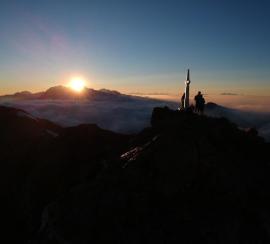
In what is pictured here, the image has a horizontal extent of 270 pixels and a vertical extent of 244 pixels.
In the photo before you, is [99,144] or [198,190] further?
[99,144]

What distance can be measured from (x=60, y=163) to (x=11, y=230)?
970 centimetres

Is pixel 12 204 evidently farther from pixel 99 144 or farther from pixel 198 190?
pixel 198 190

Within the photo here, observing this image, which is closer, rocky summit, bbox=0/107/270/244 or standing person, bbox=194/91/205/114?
rocky summit, bbox=0/107/270/244

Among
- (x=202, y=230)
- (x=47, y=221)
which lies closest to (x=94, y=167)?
(x=47, y=221)

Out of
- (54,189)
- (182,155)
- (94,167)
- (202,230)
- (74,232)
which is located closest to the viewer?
(202,230)

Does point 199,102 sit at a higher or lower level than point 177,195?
higher

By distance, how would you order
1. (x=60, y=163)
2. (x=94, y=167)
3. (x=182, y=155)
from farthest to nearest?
(x=60, y=163) < (x=94, y=167) < (x=182, y=155)

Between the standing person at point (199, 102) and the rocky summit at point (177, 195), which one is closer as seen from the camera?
the rocky summit at point (177, 195)

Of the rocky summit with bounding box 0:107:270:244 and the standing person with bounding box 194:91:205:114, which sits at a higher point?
the standing person with bounding box 194:91:205:114

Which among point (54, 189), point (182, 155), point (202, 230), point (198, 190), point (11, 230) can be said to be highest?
point (182, 155)

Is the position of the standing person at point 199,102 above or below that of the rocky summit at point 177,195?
above

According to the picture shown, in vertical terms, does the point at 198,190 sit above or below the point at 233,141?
below

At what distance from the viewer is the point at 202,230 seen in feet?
74.8

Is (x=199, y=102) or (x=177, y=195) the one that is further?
(x=199, y=102)
